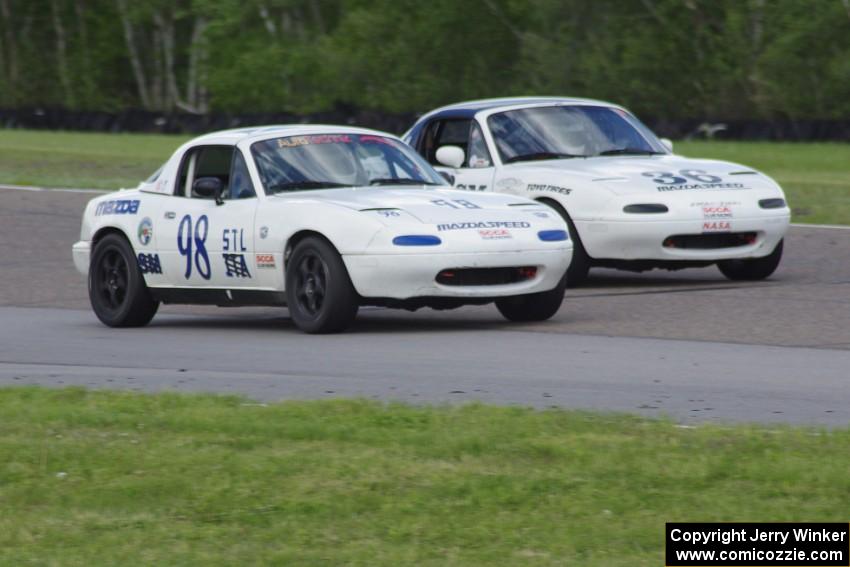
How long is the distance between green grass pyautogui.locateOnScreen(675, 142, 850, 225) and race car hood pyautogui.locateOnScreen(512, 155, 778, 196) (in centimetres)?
534

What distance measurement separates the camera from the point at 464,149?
14328mm

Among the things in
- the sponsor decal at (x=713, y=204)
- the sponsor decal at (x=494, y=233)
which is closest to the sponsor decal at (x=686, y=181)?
the sponsor decal at (x=713, y=204)

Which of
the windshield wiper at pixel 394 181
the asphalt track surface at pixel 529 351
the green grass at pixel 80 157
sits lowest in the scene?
the green grass at pixel 80 157

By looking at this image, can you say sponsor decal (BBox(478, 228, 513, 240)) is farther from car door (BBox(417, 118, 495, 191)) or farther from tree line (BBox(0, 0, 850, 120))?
tree line (BBox(0, 0, 850, 120))

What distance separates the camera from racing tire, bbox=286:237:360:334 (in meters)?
10.4

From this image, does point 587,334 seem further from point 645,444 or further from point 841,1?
point 841,1

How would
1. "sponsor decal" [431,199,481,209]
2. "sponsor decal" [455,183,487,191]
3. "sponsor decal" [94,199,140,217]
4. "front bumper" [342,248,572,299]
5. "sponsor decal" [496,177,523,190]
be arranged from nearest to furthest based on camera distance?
"front bumper" [342,248,572,299], "sponsor decal" [431,199,481,209], "sponsor decal" [94,199,140,217], "sponsor decal" [496,177,523,190], "sponsor decal" [455,183,487,191]

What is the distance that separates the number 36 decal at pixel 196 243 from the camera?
37.3 feet

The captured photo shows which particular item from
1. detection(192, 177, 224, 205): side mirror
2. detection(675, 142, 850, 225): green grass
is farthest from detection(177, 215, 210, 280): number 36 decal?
detection(675, 142, 850, 225): green grass

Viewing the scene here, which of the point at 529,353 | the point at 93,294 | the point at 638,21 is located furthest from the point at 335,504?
the point at 638,21

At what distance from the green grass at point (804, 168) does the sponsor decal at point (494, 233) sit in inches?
345

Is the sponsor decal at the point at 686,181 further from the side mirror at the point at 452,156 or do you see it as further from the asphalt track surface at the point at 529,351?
the side mirror at the point at 452,156

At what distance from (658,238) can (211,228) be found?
3389 millimetres

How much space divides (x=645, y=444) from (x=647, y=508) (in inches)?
34.7
